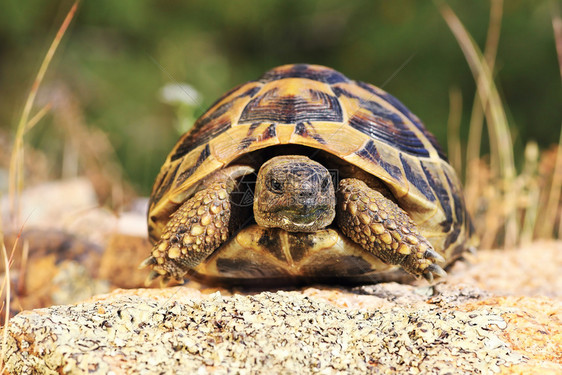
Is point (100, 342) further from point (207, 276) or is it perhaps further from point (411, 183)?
point (411, 183)

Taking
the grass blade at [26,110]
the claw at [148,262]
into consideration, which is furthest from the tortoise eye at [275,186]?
the grass blade at [26,110]

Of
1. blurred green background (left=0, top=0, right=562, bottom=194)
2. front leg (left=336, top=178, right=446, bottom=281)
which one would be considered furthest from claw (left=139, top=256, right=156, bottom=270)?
blurred green background (left=0, top=0, right=562, bottom=194)

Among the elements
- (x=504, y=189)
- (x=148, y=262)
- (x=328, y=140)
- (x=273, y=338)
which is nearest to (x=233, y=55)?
(x=504, y=189)

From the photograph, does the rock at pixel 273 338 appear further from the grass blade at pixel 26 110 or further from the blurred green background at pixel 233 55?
the blurred green background at pixel 233 55

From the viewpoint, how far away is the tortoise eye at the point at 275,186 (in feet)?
6.10

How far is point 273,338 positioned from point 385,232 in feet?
2.35

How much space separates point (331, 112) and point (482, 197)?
2393 millimetres

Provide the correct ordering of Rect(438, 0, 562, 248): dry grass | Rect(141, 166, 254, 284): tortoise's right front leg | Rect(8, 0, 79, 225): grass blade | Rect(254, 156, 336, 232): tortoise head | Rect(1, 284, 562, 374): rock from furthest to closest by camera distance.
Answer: Rect(438, 0, 562, 248): dry grass
Rect(8, 0, 79, 225): grass blade
Rect(141, 166, 254, 284): tortoise's right front leg
Rect(254, 156, 336, 232): tortoise head
Rect(1, 284, 562, 374): rock

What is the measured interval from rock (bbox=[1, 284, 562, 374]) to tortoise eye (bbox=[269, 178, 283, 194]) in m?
0.39

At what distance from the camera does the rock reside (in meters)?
1.25

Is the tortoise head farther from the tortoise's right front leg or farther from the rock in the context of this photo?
the rock

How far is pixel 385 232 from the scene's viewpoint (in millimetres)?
1888

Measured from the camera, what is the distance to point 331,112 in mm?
2178

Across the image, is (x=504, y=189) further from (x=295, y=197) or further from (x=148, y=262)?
(x=148, y=262)
